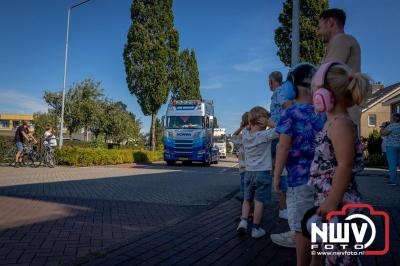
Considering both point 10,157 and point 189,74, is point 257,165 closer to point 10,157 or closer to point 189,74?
point 10,157

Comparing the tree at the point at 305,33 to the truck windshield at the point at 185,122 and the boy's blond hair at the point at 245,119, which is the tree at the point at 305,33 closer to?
the truck windshield at the point at 185,122

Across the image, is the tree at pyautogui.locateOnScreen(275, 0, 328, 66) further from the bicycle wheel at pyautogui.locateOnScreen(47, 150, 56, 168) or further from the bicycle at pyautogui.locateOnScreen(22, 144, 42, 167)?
the bicycle at pyautogui.locateOnScreen(22, 144, 42, 167)

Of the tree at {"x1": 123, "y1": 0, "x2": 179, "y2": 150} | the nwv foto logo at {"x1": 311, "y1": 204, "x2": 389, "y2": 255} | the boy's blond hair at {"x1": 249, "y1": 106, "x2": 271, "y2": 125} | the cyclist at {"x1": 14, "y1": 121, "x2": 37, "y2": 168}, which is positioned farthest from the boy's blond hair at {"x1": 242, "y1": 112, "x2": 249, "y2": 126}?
the tree at {"x1": 123, "y1": 0, "x2": 179, "y2": 150}

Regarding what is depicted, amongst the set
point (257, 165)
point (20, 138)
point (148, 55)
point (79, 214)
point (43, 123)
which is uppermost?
point (148, 55)

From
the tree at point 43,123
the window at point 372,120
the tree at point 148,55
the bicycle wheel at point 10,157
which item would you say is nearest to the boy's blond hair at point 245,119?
the bicycle wheel at point 10,157

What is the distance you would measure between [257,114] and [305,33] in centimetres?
2492

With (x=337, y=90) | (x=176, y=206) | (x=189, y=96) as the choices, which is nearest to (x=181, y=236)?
(x=176, y=206)

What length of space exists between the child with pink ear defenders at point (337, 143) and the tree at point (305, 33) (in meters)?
26.1

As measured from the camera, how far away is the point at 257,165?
4.59 meters

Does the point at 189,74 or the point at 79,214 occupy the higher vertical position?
the point at 189,74

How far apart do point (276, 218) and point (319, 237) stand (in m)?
3.69

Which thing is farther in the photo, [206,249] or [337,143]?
[206,249]

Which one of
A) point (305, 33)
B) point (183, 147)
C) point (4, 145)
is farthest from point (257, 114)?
point (305, 33)

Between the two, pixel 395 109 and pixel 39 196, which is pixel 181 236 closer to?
pixel 39 196
